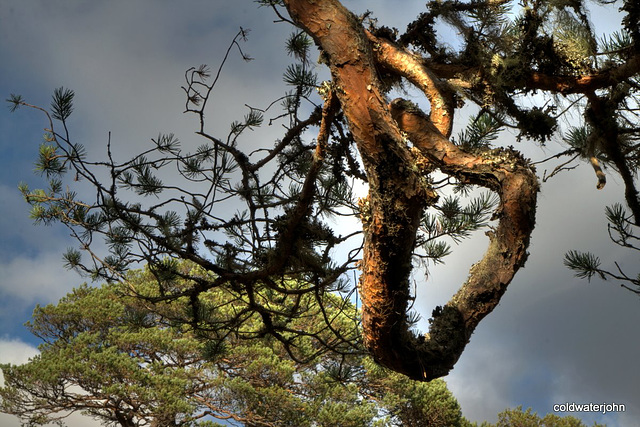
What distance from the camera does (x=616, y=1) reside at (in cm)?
181

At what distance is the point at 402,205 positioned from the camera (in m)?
1.00

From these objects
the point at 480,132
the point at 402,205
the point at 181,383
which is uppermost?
the point at 181,383

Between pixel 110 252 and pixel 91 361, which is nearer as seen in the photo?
pixel 110 252

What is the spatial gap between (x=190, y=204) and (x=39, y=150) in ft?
2.05

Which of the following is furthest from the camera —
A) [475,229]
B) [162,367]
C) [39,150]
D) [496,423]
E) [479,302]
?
[496,423]

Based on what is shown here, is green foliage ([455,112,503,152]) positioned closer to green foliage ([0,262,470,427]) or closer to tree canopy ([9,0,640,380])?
tree canopy ([9,0,640,380])

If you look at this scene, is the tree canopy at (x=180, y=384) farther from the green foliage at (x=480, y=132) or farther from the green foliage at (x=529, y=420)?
the green foliage at (x=480, y=132)

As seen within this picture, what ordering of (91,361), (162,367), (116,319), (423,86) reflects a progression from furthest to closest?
(116,319)
(162,367)
(91,361)
(423,86)

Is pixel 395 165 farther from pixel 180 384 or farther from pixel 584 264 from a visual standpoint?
pixel 180 384

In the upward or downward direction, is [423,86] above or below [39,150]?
below

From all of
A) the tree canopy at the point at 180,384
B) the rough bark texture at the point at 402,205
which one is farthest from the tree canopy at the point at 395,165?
the tree canopy at the point at 180,384

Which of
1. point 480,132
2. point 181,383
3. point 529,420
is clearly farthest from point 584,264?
point 529,420

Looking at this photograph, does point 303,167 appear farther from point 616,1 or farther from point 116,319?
point 116,319

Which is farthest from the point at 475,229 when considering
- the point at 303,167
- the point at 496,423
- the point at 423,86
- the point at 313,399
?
the point at 496,423
